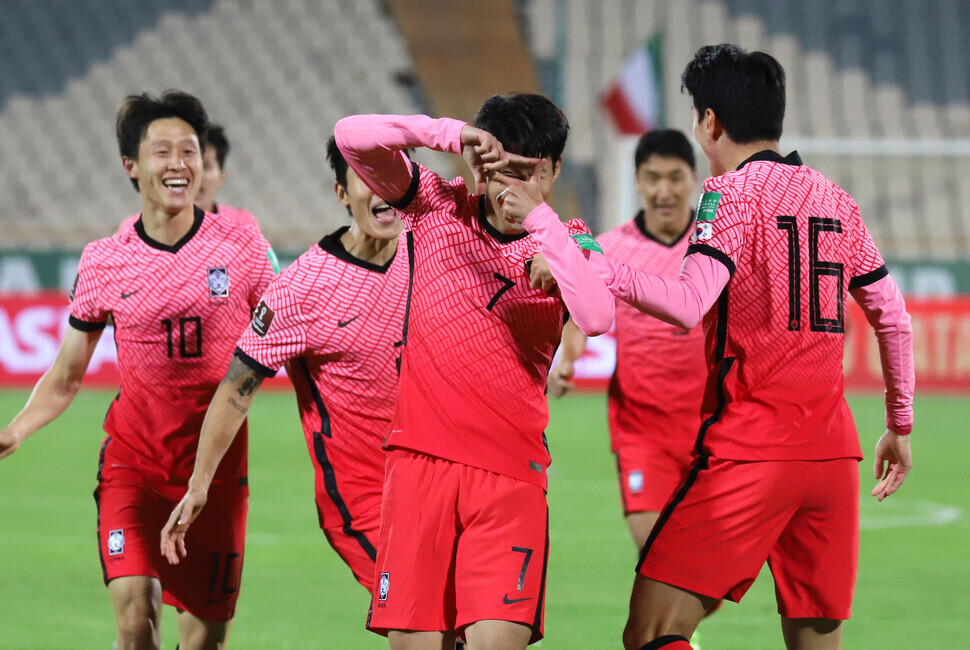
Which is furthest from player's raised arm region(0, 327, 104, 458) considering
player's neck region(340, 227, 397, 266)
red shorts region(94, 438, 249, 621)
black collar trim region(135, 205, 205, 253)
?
player's neck region(340, 227, 397, 266)

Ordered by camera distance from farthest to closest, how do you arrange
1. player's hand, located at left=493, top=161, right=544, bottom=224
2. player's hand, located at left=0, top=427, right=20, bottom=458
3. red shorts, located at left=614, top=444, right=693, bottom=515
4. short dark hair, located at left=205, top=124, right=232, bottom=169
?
short dark hair, located at left=205, top=124, right=232, bottom=169
red shorts, located at left=614, top=444, right=693, bottom=515
player's hand, located at left=0, top=427, right=20, bottom=458
player's hand, located at left=493, top=161, right=544, bottom=224

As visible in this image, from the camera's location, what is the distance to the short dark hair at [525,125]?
12.2ft

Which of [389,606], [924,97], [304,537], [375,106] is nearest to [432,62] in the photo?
[375,106]

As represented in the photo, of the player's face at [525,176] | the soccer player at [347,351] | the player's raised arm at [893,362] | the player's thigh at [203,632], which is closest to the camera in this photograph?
the player's face at [525,176]

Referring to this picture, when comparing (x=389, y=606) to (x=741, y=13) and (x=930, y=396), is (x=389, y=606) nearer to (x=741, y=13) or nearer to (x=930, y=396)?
(x=930, y=396)

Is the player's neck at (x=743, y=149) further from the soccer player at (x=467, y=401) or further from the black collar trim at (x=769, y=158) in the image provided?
the soccer player at (x=467, y=401)

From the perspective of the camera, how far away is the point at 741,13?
24.4 meters

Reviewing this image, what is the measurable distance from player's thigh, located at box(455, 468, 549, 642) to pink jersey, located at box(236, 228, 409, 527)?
2.92 feet

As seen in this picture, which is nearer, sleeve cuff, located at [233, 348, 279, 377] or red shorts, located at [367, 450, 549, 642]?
red shorts, located at [367, 450, 549, 642]

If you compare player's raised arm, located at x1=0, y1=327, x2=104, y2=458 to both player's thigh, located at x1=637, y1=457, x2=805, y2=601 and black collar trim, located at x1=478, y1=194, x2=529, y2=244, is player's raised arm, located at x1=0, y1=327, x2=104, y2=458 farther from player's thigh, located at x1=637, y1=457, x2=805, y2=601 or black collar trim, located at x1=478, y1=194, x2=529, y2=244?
player's thigh, located at x1=637, y1=457, x2=805, y2=601

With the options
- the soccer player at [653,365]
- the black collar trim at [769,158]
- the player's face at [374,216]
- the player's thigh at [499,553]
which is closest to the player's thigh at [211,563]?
the player's face at [374,216]

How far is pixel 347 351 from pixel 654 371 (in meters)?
2.31

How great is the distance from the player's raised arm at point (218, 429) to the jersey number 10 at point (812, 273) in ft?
5.72

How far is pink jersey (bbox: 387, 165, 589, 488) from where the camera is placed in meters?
3.89
